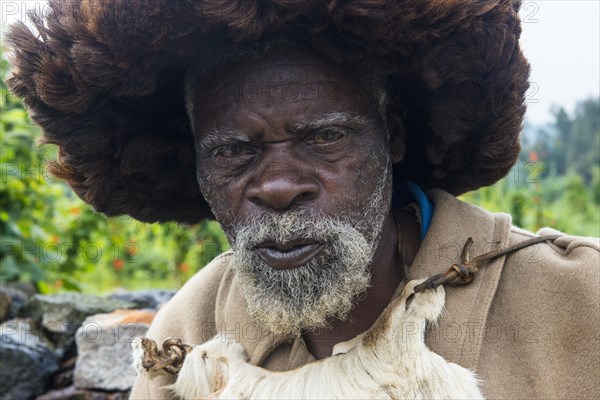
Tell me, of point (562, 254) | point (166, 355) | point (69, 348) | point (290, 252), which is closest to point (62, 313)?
point (69, 348)

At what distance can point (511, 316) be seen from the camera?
212cm

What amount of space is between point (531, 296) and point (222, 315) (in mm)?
1069

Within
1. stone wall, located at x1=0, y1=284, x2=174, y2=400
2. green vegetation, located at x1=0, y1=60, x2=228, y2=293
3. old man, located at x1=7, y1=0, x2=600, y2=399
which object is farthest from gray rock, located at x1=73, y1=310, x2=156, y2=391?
old man, located at x1=7, y1=0, x2=600, y2=399

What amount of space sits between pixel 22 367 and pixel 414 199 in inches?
78.7

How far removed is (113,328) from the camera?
3279mm

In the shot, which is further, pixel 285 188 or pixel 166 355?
pixel 166 355

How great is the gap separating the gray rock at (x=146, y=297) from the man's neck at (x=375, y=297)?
5.42 ft

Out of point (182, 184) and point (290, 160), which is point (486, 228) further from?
point (182, 184)

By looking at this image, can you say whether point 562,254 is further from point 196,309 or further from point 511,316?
point 196,309

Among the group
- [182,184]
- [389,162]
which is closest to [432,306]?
[389,162]

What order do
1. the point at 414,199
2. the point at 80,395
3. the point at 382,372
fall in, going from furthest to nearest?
1. the point at 80,395
2. the point at 414,199
3. the point at 382,372

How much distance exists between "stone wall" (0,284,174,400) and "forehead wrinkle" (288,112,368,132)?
159 centimetres

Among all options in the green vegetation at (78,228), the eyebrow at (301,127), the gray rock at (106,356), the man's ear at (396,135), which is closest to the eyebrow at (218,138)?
the eyebrow at (301,127)

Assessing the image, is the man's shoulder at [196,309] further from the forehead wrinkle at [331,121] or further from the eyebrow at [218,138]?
the forehead wrinkle at [331,121]
